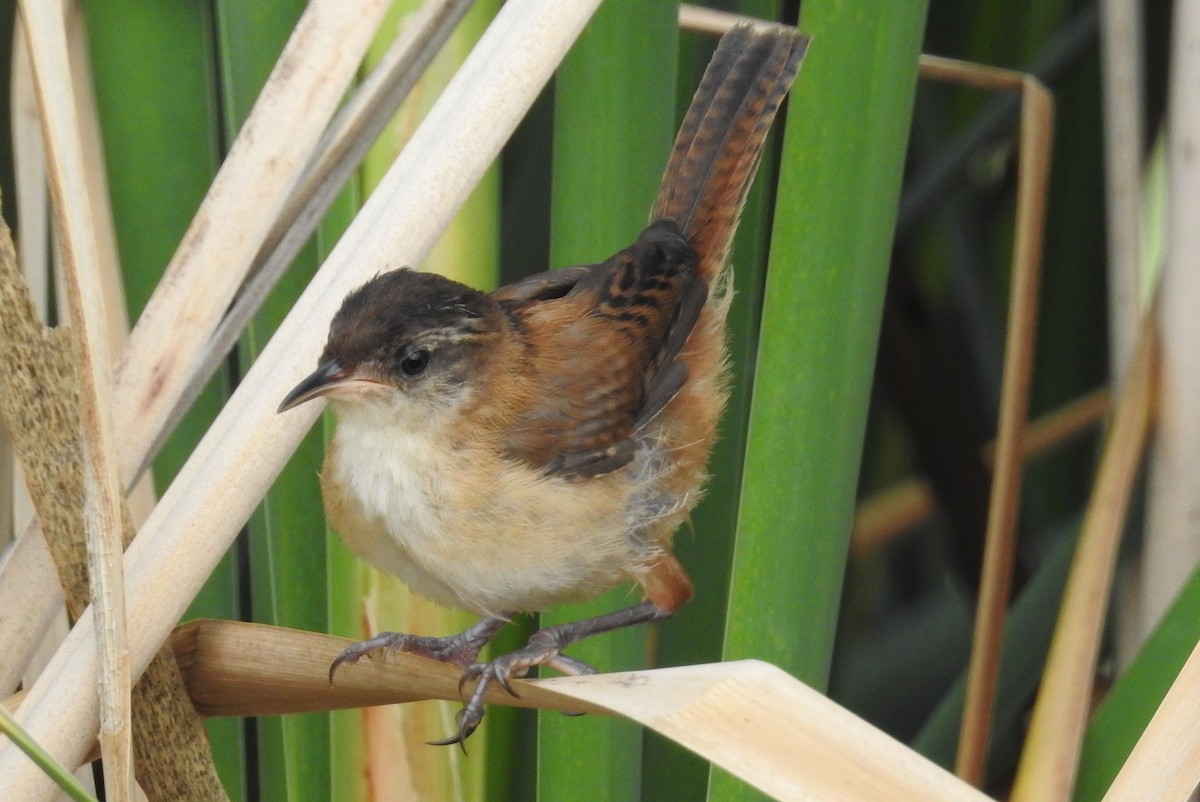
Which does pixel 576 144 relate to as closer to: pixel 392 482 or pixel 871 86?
pixel 871 86

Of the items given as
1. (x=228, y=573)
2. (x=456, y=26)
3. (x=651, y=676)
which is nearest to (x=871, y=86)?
(x=456, y=26)

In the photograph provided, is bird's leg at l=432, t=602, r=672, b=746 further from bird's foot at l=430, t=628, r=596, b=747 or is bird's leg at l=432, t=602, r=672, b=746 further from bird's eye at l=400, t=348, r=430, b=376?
bird's eye at l=400, t=348, r=430, b=376

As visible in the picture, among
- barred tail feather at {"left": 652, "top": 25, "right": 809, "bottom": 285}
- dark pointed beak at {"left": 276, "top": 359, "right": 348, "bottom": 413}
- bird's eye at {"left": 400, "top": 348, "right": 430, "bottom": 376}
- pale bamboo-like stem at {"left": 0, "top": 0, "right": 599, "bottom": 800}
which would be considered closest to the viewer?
pale bamboo-like stem at {"left": 0, "top": 0, "right": 599, "bottom": 800}

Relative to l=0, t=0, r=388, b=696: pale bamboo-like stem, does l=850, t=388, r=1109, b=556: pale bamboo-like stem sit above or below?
below

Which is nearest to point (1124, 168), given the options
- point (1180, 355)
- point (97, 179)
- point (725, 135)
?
point (1180, 355)

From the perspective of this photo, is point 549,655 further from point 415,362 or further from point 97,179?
point 97,179

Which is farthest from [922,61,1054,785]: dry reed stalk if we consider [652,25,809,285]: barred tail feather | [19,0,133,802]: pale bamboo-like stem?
[19,0,133,802]: pale bamboo-like stem

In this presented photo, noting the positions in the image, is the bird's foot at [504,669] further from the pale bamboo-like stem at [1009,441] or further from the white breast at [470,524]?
the pale bamboo-like stem at [1009,441]
